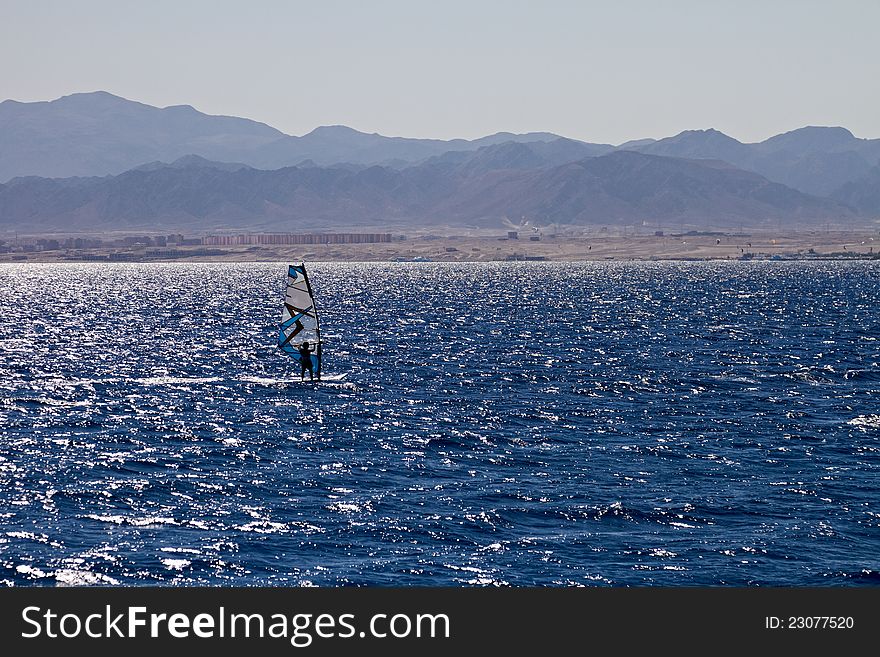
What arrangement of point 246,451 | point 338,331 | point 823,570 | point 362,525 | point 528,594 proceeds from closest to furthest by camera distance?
1. point 528,594
2. point 823,570
3. point 362,525
4. point 246,451
5. point 338,331

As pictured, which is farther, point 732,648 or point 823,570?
point 823,570

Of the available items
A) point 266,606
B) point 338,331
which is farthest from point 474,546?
point 338,331

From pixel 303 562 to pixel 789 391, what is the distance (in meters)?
68.6

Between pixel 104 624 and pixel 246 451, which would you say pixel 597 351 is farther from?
pixel 104 624

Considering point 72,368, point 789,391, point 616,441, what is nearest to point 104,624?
point 616,441

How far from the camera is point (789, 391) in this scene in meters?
109

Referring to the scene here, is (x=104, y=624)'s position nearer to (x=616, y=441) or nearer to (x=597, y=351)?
(x=616, y=441)

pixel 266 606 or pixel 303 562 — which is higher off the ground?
pixel 266 606

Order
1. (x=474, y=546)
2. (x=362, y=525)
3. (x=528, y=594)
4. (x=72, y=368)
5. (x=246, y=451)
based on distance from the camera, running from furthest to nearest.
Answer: (x=72, y=368) < (x=246, y=451) < (x=362, y=525) < (x=474, y=546) < (x=528, y=594)

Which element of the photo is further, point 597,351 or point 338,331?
point 338,331

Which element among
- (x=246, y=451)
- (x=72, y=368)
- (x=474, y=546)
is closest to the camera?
(x=474, y=546)

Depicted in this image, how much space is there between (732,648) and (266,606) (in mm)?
15132

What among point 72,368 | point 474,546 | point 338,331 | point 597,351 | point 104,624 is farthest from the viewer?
point 338,331

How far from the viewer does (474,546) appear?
56844 millimetres
